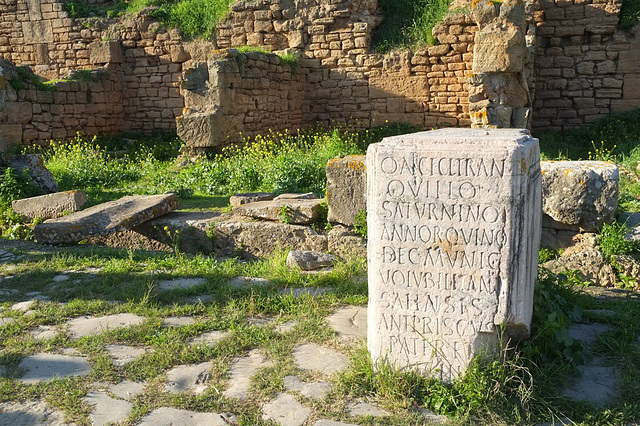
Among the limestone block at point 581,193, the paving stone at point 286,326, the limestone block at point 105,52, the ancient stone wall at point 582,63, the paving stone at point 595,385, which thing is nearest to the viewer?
the paving stone at point 595,385

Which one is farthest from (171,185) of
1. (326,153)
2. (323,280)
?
(323,280)

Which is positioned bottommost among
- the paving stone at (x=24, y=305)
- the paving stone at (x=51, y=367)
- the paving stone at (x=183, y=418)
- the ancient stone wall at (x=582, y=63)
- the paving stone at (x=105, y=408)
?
the paving stone at (x=183, y=418)

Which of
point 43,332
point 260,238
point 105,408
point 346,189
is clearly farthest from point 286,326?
point 260,238

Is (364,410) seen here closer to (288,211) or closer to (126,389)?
(126,389)

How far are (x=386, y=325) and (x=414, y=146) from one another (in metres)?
0.93

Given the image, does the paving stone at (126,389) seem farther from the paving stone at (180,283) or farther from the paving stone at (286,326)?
the paving stone at (180,283)

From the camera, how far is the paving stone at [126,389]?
9.95 ft

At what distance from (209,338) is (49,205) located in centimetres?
453

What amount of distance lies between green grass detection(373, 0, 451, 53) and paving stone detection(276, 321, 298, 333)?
9.21 m

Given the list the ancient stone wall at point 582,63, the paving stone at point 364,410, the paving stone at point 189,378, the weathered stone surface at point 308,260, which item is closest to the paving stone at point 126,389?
the paving stone at point 189,378

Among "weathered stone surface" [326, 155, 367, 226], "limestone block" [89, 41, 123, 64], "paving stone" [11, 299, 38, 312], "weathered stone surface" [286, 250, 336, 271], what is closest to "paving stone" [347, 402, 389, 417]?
"weathered stone surface" [286, 250, 336, 271]

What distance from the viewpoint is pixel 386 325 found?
307 cm

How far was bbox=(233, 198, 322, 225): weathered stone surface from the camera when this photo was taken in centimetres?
605

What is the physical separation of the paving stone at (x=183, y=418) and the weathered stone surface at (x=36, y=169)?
21.2 ft
